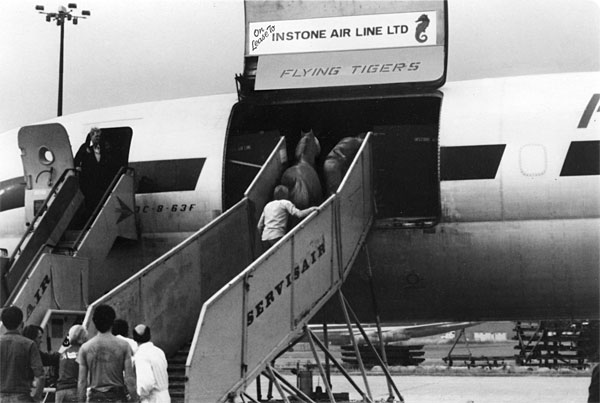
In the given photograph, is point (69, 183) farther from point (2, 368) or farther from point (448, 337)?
point (448, 337)

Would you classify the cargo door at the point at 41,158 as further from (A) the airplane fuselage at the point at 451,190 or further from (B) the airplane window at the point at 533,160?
(B) the airplane window at the point at 533,160

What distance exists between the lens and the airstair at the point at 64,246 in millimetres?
14344

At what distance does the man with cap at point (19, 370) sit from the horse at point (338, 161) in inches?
271

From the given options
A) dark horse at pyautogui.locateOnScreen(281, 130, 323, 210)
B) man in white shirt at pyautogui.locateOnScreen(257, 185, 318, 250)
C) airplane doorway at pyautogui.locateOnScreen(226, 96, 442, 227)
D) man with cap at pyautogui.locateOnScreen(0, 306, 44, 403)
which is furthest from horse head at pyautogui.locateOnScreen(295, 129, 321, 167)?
man with cap at pyautogui.locateOnScreen(0, 306, 44, 403)

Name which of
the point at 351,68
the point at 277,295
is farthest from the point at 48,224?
the point at 351,68

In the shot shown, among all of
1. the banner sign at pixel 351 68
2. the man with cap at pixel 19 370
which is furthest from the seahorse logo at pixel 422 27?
the man with cap at pixel 19 370

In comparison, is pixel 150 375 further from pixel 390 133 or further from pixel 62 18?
pixel 62 18

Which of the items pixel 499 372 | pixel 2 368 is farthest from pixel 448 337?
pixel 2 368

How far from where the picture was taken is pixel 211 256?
46.4ft

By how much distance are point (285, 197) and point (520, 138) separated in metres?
3.77

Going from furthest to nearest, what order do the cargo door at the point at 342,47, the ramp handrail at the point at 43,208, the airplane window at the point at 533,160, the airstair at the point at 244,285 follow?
the cargo door at the point at 342,47 < the ramp handrail at the point at 43,208 < the airplane window at the point at 533,160 < the airstair at the point at 244,285

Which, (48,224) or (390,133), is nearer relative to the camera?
(48,224)

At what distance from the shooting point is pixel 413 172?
628 inches

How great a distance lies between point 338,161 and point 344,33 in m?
2.32
